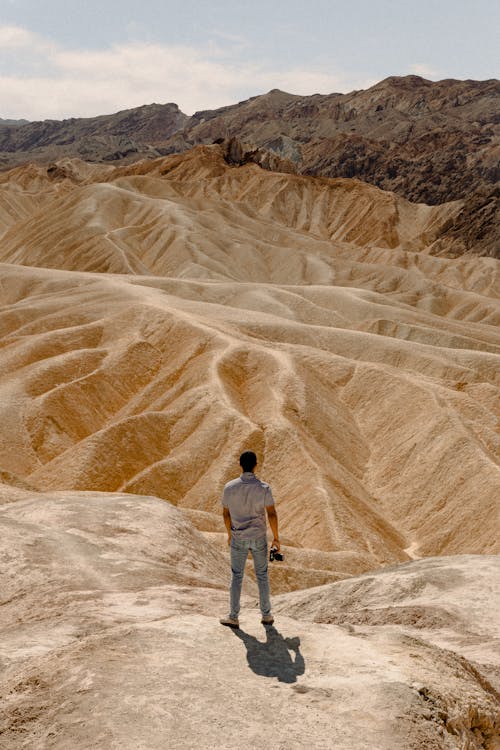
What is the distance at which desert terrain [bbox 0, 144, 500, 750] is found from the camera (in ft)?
27.0

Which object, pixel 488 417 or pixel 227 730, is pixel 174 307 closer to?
pixel 488 417

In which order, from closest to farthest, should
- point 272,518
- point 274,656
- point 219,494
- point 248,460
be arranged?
point 274,656 < point 248,460 < point 272,518 < point 219,494

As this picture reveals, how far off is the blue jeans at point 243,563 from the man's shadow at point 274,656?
312 millimetres

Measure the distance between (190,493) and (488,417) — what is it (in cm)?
2085

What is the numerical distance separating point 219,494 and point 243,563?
28.9 metres

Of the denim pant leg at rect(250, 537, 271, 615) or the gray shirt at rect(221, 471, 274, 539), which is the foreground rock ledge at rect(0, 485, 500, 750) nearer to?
the denim pant leg at rect(250, 537, 271, 615)

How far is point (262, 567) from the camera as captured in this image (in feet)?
33.0

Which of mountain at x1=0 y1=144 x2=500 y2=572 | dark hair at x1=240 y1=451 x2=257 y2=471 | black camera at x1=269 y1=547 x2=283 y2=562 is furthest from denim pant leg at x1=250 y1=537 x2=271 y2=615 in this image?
mountain at x1=0 y1=144 x2=500 y2=572

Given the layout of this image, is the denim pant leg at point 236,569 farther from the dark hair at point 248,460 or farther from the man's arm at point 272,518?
the dark hair at point 248,460

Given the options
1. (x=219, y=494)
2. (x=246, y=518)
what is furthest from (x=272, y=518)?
(x=219, y=494)

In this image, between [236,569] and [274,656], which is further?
[236,569]

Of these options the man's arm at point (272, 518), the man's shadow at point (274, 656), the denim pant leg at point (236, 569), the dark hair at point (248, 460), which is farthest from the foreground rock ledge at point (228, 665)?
the dark hair at point (248, 460)

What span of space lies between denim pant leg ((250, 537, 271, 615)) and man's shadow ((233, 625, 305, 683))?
327 millimetres

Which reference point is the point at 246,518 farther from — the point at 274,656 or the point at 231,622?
the point at 274,656
